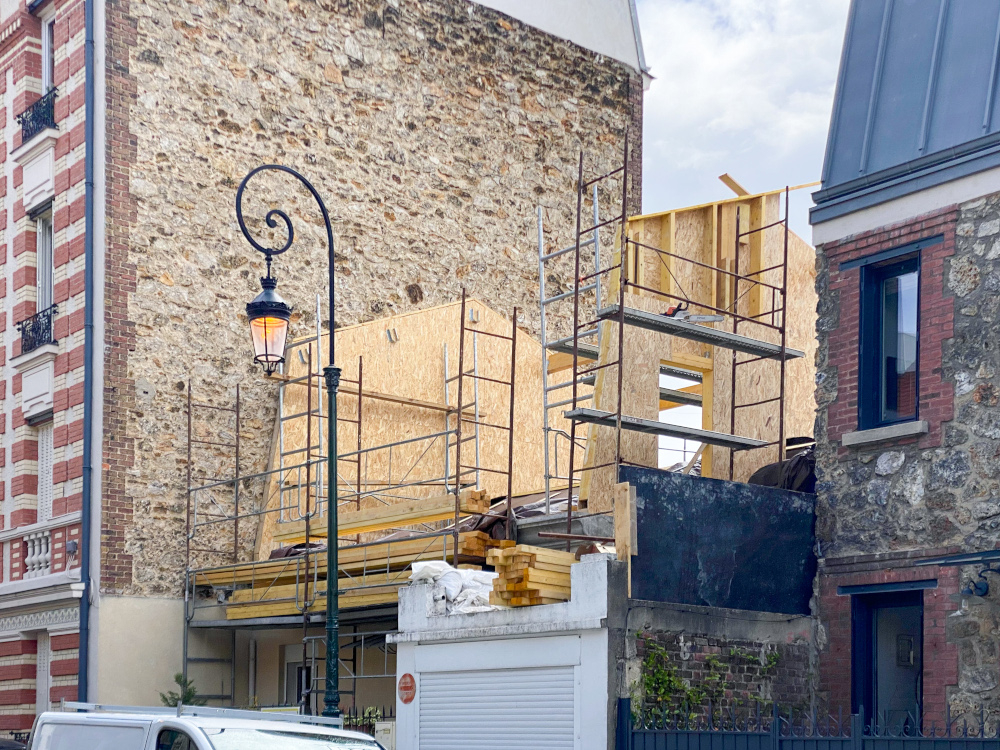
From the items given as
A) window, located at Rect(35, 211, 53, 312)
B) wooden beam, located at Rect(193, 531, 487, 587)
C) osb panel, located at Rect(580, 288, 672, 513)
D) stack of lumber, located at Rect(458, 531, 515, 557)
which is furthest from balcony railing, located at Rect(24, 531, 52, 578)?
osb panel, located at Rect(580, 288, 672, 513)

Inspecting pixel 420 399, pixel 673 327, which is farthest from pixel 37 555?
pixel 673 327

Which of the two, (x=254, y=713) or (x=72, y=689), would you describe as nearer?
(x=254, y=713)

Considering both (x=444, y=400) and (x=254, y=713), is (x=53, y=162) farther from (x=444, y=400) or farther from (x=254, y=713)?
(x=254, y=713)

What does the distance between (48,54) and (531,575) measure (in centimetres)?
1338

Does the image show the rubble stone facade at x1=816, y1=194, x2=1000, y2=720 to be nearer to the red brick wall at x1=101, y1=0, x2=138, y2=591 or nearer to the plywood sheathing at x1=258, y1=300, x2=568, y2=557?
the plywood sheathing at x1=258, y1=300, x2=568, y2=557

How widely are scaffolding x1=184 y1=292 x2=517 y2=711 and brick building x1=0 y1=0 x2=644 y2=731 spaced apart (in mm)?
388

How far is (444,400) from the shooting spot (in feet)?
73.0

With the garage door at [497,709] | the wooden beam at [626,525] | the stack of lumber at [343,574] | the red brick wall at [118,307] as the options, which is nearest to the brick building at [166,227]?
the red brick wall at [118,307]

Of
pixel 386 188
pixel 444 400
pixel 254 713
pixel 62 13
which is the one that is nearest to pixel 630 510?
pixel 254 713

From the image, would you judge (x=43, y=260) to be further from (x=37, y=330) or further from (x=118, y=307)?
(x=118, y=307)

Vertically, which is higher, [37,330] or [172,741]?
[37,330]

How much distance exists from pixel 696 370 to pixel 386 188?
305 inches

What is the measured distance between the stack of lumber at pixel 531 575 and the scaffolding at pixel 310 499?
2823mm

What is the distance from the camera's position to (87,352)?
1950 centimetres
